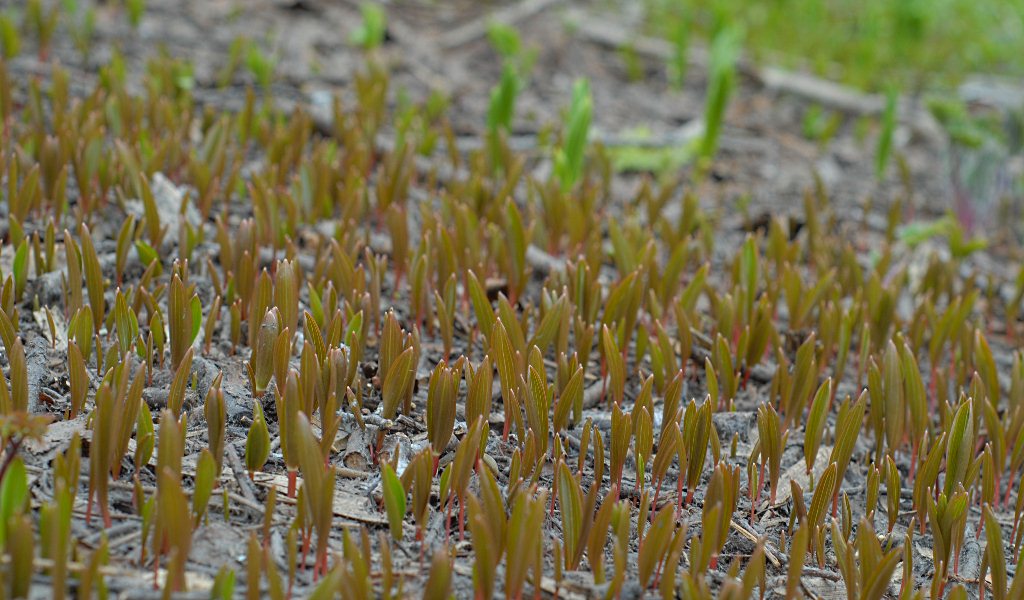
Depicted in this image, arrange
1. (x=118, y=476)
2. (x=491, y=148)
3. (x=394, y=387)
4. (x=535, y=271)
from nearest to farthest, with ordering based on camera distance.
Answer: (x=118, y=476) → (x=394, y=387) → (x=535, y=271) → (x=491, y=148)

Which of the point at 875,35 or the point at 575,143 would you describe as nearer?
the point at 575,143

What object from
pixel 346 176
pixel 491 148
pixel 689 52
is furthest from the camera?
pixel 689 52

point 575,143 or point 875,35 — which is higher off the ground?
point 875,35

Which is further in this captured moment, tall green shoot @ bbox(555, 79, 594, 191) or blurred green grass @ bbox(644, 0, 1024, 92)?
blurred green grass @ bbox(644, 0, 1024, 92)

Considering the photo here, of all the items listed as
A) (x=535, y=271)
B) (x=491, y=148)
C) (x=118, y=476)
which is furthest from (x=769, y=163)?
(x=118, y=476)

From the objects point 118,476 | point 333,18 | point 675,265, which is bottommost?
point 118,476

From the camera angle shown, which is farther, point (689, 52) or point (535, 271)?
point (689, 52)

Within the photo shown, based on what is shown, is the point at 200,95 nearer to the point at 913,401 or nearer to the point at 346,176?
the point at 346,176

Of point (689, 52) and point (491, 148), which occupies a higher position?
point (689, 52)

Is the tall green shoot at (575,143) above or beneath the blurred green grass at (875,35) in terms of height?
beneath

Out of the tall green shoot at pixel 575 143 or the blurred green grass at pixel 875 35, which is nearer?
the tall green shoot at pixel 575 143

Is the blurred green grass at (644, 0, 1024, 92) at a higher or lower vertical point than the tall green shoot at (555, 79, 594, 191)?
higher
